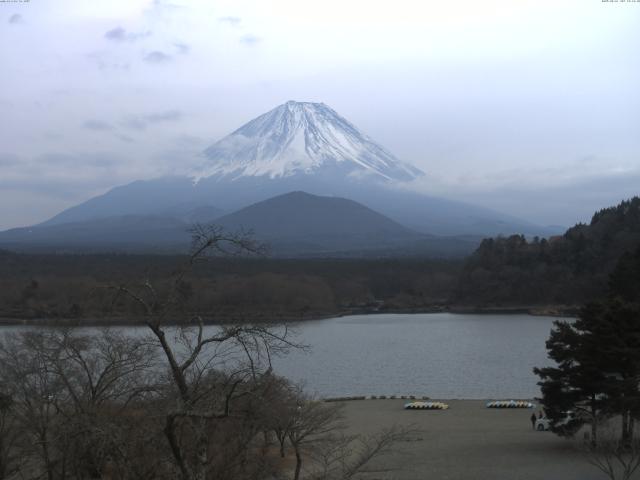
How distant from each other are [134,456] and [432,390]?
1780 centimetres

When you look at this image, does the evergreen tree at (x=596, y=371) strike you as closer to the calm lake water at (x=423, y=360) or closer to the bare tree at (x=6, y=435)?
the calm lake water at (x=423, y=360)

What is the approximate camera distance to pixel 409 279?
64188mm

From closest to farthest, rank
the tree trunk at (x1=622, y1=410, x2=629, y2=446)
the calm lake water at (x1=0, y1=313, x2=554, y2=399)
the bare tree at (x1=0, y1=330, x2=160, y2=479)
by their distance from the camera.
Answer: the bare tree at (x1=0, y1=330, x2=160, y2=479) < the tree trunk at (x1=622, y1=410, x2=629, y2=446) < the calm lake water at (x1=0, y1=313, x2=554, y2=399)

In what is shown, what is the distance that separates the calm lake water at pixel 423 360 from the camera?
73.0 ft

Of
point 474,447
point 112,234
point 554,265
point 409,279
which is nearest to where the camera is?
point 474,447

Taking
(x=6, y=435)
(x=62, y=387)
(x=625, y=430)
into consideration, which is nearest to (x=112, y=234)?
(x=625, y=430)

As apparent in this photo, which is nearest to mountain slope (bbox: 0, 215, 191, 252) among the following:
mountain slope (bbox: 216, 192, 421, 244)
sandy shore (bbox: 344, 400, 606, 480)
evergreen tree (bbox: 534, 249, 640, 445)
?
mountain slope (bbox: 216, 192, 421, 244)

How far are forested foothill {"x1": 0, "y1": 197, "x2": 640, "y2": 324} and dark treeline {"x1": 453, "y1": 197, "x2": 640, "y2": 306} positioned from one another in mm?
68

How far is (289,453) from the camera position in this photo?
1359 centimetres

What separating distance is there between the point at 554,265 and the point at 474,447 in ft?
138

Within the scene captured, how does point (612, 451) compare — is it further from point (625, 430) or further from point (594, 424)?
point (625, 430)

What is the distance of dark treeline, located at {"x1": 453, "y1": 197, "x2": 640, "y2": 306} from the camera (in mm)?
51062

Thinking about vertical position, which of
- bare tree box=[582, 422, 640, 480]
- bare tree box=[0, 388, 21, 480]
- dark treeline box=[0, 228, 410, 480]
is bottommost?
bare tree box=[582, 422, 640, 480]

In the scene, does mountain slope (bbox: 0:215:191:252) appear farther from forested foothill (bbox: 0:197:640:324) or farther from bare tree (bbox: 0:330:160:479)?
bare tree (bbox: 0:330:160:479)
